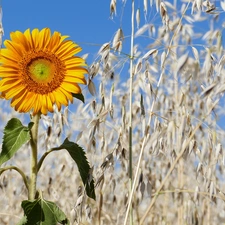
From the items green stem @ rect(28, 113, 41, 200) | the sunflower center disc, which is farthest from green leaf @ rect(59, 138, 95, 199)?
the sunflower center disc

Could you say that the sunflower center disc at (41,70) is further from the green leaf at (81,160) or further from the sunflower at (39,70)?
the green leaf at (81,160)

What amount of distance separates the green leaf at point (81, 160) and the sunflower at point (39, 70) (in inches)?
5.1

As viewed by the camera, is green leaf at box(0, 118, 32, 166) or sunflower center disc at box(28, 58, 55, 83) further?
sunflower center disc at box(28, 58, 55, 83)

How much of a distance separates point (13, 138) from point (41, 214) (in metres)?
0.24

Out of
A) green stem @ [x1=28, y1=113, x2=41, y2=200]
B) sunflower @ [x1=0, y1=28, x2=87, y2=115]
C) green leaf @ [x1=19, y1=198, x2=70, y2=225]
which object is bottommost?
green leaf @ [x1=19, y1=198, x2=70, y2=225]

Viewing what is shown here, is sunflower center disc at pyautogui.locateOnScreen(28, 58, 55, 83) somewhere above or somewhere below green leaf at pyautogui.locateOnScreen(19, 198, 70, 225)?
above

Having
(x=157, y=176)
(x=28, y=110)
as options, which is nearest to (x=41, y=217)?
(x=28, y=110)

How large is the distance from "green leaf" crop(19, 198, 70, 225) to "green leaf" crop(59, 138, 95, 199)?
0.13 meters

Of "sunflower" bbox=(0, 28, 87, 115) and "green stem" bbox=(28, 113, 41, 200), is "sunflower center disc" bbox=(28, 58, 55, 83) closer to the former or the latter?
"sunflower" bbox=(0, 28, 87, 115)

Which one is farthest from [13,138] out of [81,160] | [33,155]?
A: [81,160]

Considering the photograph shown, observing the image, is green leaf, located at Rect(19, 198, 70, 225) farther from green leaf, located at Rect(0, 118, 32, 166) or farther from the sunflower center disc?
the sunflower center disc

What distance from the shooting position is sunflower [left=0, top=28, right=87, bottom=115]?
1531mm

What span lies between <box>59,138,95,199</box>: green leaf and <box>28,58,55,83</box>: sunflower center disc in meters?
0.22

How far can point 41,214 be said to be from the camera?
1454mm
